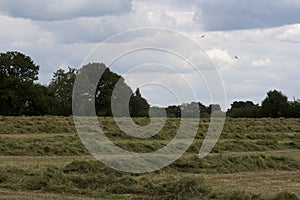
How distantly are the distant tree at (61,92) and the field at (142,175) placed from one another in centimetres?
2702

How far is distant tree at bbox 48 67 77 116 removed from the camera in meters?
57.6

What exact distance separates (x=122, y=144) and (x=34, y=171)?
8.93 meters

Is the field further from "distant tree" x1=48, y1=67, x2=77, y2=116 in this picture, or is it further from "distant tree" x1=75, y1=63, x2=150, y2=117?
"distant tree" x1=48, y1=67, x2=77, y2=116

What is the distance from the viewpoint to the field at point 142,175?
12844 mm

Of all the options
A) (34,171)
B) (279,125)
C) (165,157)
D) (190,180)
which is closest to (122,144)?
(165,157)

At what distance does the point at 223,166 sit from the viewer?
18.2m

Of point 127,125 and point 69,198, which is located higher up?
point 127,125

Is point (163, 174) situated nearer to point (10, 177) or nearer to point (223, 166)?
point (223, 166)

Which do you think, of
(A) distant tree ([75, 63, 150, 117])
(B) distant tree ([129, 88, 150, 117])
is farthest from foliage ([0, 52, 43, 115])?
(B) distant tree ([129, 88, 150, 117])

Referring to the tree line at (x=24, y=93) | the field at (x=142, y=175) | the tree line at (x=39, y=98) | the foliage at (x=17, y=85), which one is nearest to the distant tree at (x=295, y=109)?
the tree line at (x=39, y=98)

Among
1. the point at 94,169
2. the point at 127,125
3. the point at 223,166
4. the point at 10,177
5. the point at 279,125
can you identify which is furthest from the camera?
the point at 279,125

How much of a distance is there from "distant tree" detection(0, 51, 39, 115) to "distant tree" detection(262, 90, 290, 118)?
23358 millimetres

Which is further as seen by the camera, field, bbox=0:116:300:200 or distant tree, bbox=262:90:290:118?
distant tree, bbox=262:90:290:118

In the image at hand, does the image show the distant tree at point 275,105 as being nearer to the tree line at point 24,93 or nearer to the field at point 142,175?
the tree line at point 24,93
